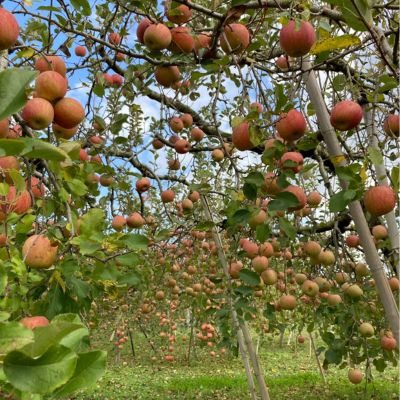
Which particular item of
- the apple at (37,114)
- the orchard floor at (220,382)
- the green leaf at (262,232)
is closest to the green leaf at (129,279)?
the green leaf at (262,232)

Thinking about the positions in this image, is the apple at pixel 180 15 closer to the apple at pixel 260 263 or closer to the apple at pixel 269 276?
the apple at pixel 260 263

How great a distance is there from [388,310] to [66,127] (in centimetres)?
130

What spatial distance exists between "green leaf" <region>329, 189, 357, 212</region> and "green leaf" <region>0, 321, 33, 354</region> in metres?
1.15

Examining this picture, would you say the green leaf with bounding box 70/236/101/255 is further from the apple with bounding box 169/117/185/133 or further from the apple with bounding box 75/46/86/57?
the apple with bounding box 75/46/86/57

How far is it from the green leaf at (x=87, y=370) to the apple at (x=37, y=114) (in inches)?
32.6

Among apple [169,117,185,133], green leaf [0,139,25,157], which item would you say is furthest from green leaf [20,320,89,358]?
apple [169,117,185,133]

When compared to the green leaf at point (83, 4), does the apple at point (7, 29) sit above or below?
below

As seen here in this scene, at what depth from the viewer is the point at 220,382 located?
23.9ft

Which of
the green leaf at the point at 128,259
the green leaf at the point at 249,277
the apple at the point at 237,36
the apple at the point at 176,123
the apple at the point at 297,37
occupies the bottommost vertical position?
the green leaf at the point at 249,277

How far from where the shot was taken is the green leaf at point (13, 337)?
1.55 ft

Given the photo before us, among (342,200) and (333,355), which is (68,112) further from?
(333,355)

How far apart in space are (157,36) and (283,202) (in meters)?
0.76

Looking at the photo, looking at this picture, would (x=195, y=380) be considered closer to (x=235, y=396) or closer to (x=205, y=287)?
(x=235, y=396)

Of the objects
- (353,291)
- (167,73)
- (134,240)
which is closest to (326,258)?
(353,291)
